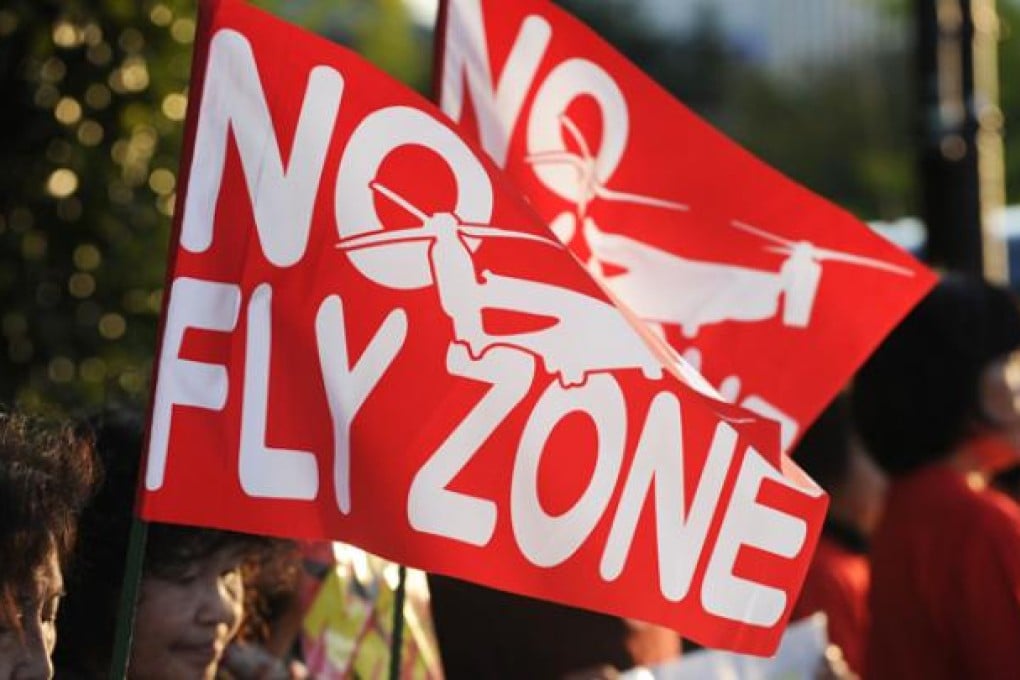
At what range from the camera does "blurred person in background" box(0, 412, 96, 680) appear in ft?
9.31

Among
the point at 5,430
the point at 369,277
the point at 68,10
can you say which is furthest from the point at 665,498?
the point at 68,10

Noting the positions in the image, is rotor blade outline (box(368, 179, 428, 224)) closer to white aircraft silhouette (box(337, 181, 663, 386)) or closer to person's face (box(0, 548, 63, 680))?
white aircraft silhouette (box(337, 181, 663, 386))

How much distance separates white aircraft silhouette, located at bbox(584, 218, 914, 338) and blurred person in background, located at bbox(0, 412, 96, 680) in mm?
1202

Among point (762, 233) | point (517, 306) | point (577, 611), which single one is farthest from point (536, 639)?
point (517, 306)

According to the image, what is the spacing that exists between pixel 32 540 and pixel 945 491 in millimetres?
1827

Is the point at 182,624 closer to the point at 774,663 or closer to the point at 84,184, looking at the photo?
the point at 774,663

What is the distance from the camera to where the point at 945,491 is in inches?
163

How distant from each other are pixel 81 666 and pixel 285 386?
0.80 metres

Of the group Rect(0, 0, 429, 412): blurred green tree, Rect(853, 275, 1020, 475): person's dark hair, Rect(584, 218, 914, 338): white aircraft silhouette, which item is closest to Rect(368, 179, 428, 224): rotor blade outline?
Rect(584, 218, 914, 338): white aircraft silhouette

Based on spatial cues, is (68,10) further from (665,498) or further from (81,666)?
(665,498)

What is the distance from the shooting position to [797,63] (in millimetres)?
44719

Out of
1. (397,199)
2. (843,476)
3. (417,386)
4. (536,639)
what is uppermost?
(397,199)

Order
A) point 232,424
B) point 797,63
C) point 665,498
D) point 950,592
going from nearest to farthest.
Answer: point 232,424
point 665,498
point 950,592
point 797,63

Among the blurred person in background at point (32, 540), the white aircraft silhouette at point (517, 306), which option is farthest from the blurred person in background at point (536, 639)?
the blurred person in background at point (32, 540)
